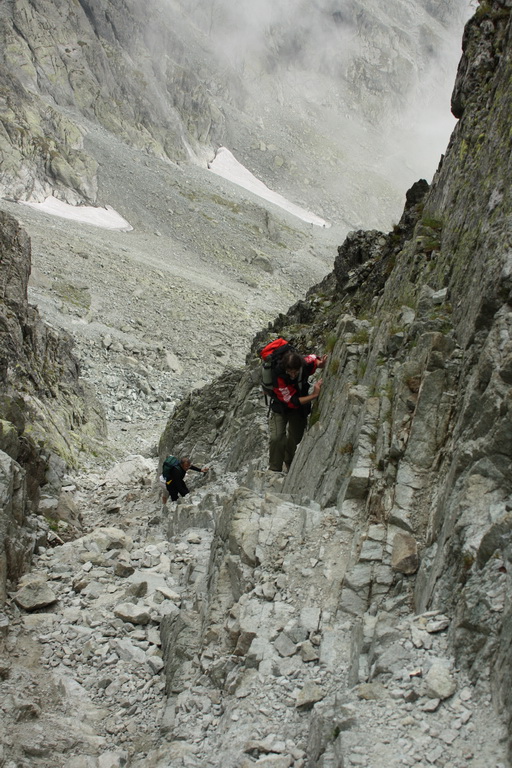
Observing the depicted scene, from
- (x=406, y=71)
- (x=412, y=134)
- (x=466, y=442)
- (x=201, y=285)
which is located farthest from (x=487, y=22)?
(x=406, y=71)

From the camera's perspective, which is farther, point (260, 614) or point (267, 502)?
point (267, 502)

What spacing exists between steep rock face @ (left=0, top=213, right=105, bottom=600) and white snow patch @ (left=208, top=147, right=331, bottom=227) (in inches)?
3267

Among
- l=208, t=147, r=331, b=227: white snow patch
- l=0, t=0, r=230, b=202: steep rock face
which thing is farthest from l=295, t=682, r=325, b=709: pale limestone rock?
l=208, t=147, r=331, b=227: white snow patch

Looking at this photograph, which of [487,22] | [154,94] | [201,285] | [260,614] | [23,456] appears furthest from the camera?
[154,94]

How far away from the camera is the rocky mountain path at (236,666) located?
4359 millimetres

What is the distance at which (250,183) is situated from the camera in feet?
359

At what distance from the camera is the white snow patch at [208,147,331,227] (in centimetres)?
10688

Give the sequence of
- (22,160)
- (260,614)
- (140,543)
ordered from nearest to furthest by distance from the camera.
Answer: (260,614) → (140,543) → (22,160)

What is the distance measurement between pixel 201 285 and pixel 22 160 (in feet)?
97.6

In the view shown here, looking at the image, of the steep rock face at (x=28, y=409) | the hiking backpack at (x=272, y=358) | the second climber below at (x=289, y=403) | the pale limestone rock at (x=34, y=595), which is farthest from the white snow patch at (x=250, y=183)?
the pale limestone rock at (x=34, y=595)

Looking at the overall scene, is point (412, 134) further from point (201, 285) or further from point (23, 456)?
point (23, 456)

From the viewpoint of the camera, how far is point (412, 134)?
152 metres

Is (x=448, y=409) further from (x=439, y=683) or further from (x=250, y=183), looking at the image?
(x=250, y=183)

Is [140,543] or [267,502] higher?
[267,502]
